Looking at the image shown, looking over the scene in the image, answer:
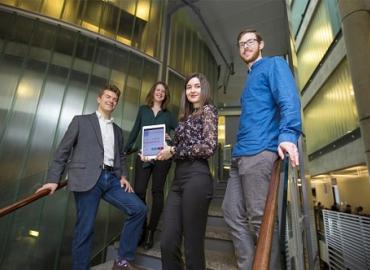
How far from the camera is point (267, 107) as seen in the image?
1.30 metres

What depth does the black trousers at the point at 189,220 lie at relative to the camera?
125 cm

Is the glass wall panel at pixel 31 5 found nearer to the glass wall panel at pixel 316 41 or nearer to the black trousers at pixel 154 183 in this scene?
the black trousers at pixel 154 183

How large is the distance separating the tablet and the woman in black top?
35 cm

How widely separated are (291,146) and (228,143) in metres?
6.82

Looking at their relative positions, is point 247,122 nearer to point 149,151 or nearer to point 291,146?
point 291,146

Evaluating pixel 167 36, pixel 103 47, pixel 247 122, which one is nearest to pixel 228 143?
pixel 167 36

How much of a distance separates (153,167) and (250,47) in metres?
1.37

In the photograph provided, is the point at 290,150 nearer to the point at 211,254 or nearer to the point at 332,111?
the point at 211,254

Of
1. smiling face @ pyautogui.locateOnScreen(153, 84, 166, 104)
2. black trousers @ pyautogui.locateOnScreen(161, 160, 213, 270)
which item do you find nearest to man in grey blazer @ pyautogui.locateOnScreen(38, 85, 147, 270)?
smiling face @ pyautogui.locateOnScreen(153, 84, 166, 104)

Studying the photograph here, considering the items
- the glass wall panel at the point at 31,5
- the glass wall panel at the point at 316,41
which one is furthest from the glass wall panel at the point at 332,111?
the glass wall panel at the point at 31,5

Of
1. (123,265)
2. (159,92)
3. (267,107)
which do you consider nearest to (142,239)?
(123,265)

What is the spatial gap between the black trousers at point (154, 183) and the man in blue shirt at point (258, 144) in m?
1.01

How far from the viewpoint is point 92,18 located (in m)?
3.26

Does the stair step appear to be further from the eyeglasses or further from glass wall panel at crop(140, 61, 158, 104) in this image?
glass wall panel at crop(140, 61, 158, 104)
